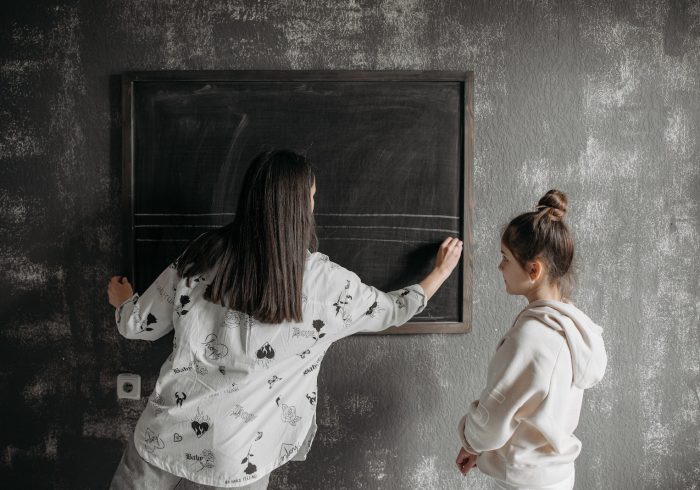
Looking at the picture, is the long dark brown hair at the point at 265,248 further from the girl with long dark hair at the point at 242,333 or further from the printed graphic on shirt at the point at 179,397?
the printed graphic on shirt at the point at 179,397

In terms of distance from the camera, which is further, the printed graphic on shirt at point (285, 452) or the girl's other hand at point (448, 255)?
the girl's other hand at point (448, 255)

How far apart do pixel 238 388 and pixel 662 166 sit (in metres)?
1.57

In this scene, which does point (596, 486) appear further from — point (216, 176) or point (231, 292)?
point (216, 176)

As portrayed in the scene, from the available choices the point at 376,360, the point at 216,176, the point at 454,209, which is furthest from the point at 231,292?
the point at 454,209

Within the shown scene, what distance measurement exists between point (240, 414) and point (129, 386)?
0.63m

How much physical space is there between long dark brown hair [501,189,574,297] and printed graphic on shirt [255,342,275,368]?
2.18 ft

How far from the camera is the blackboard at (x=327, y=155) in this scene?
63.9 inches

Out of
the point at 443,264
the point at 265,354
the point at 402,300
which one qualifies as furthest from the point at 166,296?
the point at 443,264

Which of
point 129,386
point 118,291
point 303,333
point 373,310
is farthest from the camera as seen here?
point 129,386

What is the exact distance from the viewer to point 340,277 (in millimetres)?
1311

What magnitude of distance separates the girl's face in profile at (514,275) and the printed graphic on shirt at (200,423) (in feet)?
2.75

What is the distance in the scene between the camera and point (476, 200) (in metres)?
1.69

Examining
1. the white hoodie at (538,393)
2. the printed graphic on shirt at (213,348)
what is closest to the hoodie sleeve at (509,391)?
the white hoodie at (538,393)

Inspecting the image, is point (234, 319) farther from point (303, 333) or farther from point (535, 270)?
point (535, 270)
